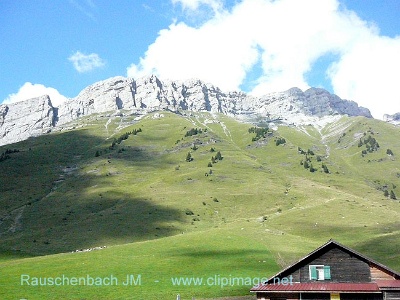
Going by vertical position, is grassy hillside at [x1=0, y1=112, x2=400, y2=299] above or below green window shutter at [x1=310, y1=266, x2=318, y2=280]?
above

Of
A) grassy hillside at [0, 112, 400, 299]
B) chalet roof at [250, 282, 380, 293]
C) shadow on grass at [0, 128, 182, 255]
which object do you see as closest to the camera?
chalet roof at [250, 282, 380, 293]

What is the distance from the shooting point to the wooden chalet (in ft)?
132

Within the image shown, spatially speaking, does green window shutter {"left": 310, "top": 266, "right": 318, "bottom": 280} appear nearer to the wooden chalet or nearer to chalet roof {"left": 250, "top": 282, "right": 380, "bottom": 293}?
the wooden chalet

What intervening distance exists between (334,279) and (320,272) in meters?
1.49

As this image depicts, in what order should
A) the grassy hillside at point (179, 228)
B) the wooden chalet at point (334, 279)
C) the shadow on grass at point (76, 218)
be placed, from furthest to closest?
1. the shadow on grass at point (76, 218)
2. the grassy hillside at point (179, 228)
3. the wooden chalet at point (334, 279)

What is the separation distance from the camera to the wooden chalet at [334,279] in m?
40.3

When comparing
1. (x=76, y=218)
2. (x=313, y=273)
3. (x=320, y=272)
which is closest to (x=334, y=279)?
(x=320, y=272)

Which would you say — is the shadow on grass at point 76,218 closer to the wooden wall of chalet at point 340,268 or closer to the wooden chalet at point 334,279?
the wooden chalet at point 334,279

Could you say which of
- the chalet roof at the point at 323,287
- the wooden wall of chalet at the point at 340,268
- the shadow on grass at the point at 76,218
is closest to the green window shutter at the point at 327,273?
the wooden wall of chalet at the point at 340,268

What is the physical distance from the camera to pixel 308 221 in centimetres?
12400

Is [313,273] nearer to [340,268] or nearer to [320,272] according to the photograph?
[320,272]

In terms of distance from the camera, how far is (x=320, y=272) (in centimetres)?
4284

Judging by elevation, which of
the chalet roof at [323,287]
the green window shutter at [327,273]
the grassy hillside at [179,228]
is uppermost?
the grassy hillside at [179,228]

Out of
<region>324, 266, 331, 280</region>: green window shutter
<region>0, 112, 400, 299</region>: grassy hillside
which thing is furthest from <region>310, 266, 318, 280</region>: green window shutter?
<region>0, 112, 400, 299</region>: grassy hillside
